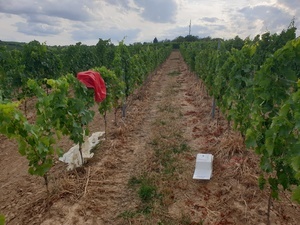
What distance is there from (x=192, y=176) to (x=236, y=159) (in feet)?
3.57

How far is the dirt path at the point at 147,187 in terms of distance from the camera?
4.13 m

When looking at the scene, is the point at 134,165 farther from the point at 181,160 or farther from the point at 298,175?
the point at 298,175

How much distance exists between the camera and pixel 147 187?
15.3 ft

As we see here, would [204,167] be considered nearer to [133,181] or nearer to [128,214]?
[133,181]

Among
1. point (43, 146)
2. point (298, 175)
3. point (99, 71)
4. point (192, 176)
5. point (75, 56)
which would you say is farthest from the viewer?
point (75, 56)

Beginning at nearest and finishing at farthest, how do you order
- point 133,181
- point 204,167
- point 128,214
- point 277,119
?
1. point 277,119
2. point 128,214
3. point 133,181
4. point 204,167

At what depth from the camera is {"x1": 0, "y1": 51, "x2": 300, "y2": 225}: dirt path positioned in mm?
4129

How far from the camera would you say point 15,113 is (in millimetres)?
3311

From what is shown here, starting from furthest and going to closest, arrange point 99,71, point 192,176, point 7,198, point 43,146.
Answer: point 99,71, point 192,176, point 7,198, point 43,146

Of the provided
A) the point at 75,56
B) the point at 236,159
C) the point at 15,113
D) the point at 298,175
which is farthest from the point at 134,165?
the point at 75,56

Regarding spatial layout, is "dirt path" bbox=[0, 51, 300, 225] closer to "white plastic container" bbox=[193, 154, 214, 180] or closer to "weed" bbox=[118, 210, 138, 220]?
"weed" bbox=[118, 210, 138, 220]

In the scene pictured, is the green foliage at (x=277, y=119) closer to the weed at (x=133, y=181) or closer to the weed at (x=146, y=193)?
the weed at (x=146, y=193)

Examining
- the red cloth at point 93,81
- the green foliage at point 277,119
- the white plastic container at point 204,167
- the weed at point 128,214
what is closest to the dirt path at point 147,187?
the weed at point 128,214

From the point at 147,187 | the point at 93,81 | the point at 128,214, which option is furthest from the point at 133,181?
the point at 93,81
